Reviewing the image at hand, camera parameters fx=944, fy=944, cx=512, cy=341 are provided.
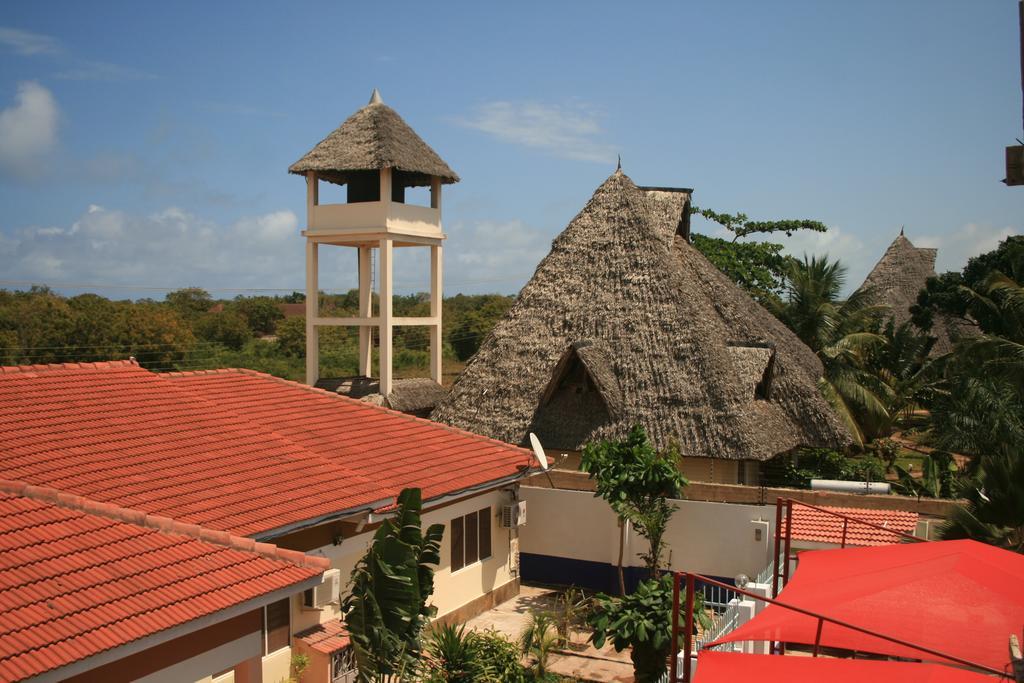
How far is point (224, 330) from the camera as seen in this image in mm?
52656

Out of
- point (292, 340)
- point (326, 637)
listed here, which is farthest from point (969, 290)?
point (292, 340)

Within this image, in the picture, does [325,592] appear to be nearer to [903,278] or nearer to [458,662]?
[458,662]

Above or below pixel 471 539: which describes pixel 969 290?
above

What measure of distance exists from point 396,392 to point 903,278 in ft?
89.5

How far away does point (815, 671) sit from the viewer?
678 cm

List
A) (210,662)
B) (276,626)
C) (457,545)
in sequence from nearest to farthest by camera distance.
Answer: (210,662)
(276,626)
(457,545)

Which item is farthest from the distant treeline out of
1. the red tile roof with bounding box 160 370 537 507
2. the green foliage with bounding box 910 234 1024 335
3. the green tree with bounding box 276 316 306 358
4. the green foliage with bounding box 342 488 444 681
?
the green foliage with bounding box 342 488 444 681

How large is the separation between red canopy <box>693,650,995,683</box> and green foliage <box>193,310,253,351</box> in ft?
156

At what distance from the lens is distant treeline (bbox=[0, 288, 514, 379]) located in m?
36.7

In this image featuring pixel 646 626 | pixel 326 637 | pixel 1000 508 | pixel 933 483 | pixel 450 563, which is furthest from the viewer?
pixel 933 483

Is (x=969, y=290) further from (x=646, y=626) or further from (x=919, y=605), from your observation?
(x=919, y=605)

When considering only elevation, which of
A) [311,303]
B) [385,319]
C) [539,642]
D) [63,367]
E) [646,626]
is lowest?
[539,642]

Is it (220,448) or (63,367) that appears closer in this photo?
(220,448)

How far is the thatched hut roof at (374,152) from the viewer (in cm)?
2434
